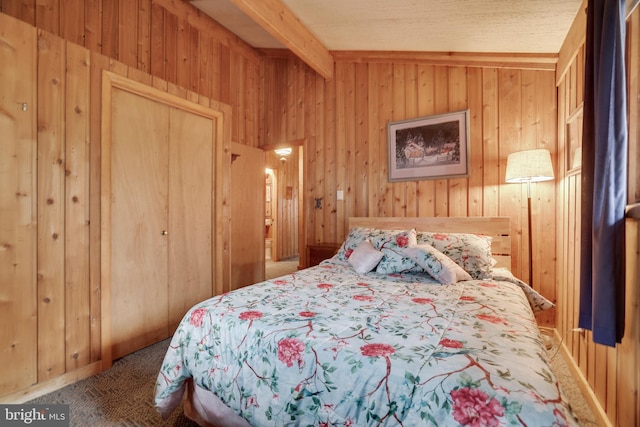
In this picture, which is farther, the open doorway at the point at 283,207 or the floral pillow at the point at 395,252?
the open doorway at the point at 283,207

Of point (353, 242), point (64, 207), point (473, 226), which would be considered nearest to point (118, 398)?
point (64, 207)

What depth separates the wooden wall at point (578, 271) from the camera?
Answer: 124 cm

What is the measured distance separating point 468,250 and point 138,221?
255cm

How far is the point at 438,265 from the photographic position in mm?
1989

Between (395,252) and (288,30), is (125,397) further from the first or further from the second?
(288,30)

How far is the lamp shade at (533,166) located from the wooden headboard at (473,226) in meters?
0.43

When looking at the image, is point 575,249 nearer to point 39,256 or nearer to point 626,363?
point 626,363

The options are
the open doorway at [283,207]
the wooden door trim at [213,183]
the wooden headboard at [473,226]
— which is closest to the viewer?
the wooden door trim at [213,183]

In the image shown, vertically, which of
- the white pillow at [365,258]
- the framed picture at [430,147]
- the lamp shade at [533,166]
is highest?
the framed picture at [430,147]

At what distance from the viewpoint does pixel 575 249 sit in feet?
6.62

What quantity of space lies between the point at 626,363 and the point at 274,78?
13.6 ft

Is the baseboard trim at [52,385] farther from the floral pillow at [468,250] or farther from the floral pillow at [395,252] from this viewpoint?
the floral pillow at [468,250]

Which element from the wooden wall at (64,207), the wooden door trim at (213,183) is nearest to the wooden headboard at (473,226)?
the wooden door trim at (213,183)

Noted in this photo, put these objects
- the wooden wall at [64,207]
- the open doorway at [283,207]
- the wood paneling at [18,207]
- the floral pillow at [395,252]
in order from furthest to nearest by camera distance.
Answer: the open doorway at [283,207]
the floral pillow at [395,252]
the wooden wall at [64,207]
the wood paneling at [18,207]
